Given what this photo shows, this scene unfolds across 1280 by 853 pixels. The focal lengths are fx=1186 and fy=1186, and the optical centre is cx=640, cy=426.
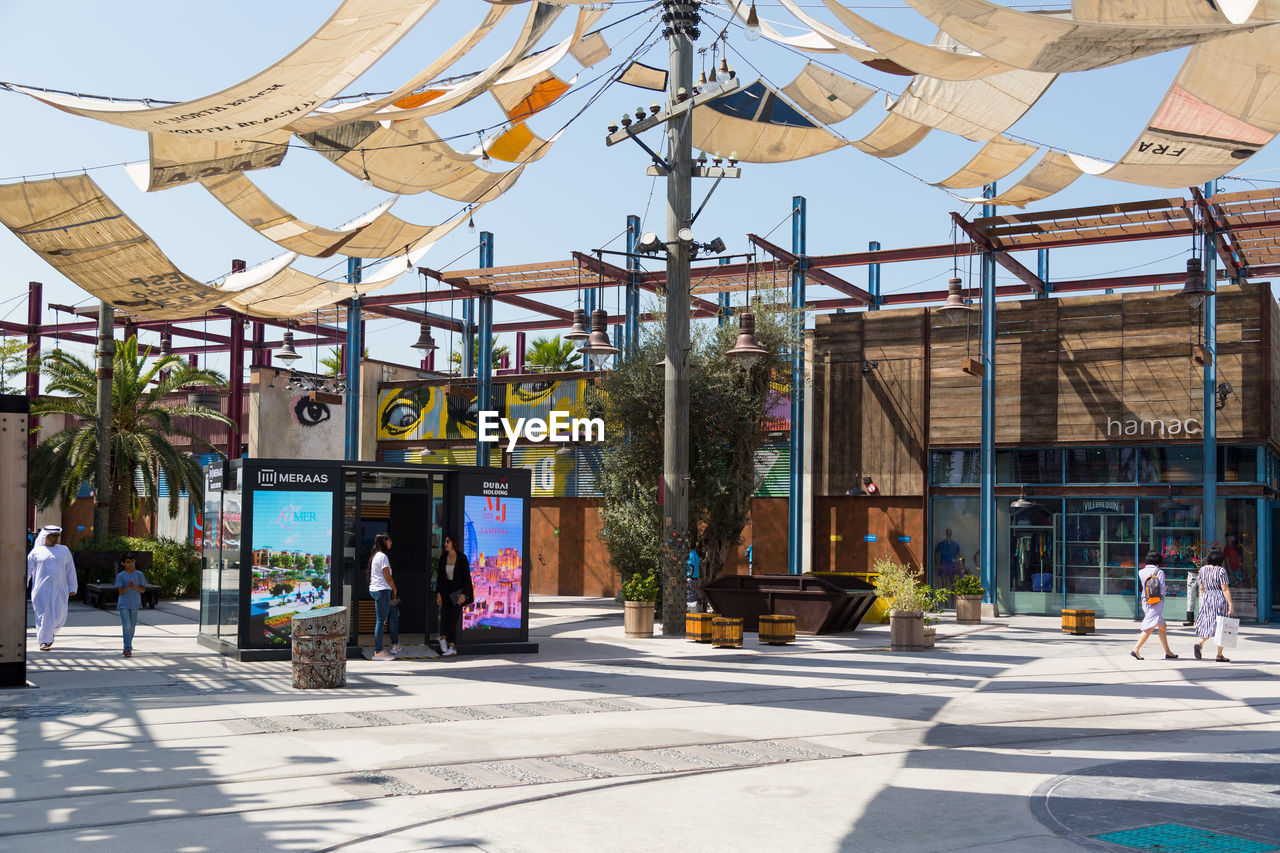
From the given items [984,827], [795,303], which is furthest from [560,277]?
[984,827]

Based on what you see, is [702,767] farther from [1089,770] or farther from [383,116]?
[383,116]

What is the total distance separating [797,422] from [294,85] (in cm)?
2064

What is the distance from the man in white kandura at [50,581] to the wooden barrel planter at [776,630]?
430 inches

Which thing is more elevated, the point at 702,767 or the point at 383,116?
the point at 383,116

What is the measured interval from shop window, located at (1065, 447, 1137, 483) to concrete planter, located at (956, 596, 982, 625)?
446 centimetres

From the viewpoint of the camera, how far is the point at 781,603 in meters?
22.5

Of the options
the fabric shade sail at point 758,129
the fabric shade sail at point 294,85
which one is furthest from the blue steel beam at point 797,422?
the fabric shade sail at point 294,85

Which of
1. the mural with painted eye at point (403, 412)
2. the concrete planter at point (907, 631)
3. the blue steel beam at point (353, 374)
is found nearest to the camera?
the concrete planter at point (907, 631)

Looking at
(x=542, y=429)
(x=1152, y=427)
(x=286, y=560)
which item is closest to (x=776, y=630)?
(x=286, y=560)

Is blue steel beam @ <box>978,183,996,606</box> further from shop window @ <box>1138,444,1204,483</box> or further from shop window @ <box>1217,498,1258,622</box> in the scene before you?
shop window @ <box>1217,498,1258,622</box>

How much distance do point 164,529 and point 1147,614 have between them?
39905 mm

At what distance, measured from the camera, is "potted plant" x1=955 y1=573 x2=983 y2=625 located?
26.3 m

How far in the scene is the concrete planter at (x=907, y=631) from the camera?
2014 centimetres

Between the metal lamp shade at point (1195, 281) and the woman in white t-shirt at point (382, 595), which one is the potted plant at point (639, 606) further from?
the metal lamp shade at point (1195, 281)
